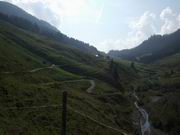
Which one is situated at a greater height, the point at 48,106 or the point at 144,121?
the point at 48,106

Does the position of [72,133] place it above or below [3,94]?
below

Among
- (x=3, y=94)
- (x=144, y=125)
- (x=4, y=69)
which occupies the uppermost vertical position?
(x=4, y=69)

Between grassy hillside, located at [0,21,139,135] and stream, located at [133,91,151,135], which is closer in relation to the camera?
grassy hillside, located at [0,21,139,135]

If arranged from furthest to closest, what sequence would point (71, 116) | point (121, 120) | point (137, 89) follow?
point (137, 89)
point (121, 120)
point (71, 116)

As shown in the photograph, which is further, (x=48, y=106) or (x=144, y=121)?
(x=144, y=121)

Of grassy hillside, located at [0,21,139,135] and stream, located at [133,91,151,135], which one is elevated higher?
grassy hillside, located at [0,21,139,135]

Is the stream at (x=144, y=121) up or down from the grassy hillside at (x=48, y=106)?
down

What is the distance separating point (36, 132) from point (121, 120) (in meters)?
49.0

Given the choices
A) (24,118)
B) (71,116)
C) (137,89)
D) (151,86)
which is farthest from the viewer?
(151,86)

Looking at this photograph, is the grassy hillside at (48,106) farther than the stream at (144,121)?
No

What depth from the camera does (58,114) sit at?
7706 cm

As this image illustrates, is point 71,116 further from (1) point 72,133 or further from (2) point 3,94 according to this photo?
(2) point 3,94

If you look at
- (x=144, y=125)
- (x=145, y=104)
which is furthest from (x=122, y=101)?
(x=144, y=125)

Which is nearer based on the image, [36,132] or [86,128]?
[36,132]
